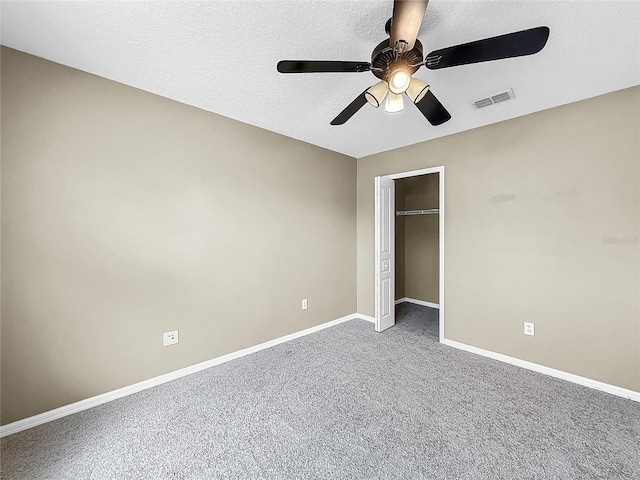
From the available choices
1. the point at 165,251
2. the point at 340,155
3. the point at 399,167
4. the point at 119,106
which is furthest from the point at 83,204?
the point at 399,167

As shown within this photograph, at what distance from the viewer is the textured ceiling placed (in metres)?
1.44

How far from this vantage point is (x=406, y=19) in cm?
111

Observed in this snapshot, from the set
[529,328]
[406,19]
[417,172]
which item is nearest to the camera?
[406,19]

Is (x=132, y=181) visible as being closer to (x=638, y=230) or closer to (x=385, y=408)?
(x=385, y=408)

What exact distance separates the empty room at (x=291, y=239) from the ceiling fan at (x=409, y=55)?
0.04ft

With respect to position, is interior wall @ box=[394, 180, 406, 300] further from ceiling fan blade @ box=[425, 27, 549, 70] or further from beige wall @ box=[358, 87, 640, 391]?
ceiling fan blade @ box=[425, 27, 549, 70]

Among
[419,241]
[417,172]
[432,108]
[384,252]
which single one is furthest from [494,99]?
[419,241]

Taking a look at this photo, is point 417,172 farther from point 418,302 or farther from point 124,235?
point 124,235

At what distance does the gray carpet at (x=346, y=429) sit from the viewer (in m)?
1.54

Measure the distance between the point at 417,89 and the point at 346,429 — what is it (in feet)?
7.24

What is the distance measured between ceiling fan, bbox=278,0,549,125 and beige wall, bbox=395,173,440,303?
3517 mm

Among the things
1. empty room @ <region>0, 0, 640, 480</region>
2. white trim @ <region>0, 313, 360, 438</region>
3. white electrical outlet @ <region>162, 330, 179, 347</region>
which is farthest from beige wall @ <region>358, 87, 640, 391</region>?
white electrical outlet @ <region>162, 330, 179, 347</region>

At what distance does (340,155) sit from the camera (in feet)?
13.0

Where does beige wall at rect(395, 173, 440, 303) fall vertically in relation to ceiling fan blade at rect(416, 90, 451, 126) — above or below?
below
